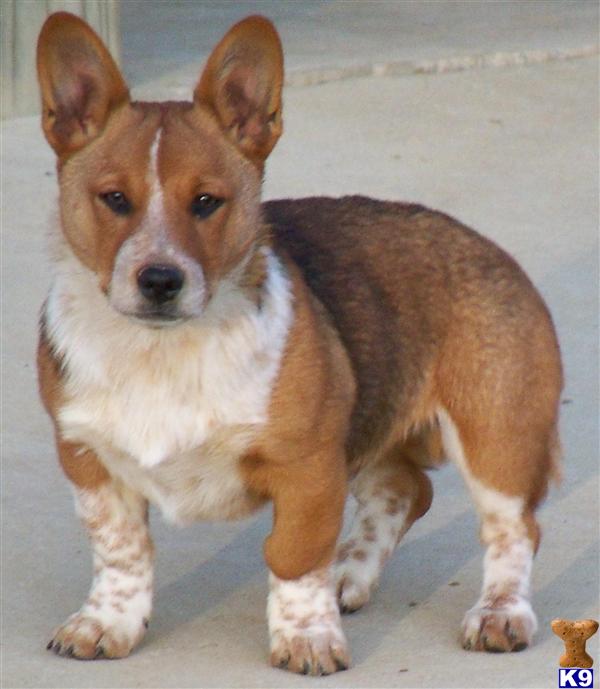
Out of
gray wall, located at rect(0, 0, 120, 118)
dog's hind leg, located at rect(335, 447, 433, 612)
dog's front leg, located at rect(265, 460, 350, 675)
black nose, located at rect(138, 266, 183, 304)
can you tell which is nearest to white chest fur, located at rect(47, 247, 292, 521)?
dog's front leg, located at rect(265, 460, 350, 675)

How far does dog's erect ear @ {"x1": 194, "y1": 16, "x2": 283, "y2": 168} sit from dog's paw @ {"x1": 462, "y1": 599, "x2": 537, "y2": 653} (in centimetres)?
141

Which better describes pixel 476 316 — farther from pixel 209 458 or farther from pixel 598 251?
pixel 598 251

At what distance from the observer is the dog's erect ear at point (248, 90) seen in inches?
177

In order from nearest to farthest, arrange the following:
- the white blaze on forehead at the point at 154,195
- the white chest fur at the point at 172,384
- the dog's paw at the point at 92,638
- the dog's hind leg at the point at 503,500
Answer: the white blaze on forehead at the point at 154,195, the white chest fur at the point at 172,384, the dog's paw at the point at 92,638, the dog's hind leg at the point at 503,500

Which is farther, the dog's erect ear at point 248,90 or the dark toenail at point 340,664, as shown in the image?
the dark toenail at point 340,664

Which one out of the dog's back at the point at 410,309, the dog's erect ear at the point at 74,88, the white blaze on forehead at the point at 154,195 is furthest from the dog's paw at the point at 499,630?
the dog's erect ear at the point at 74,88

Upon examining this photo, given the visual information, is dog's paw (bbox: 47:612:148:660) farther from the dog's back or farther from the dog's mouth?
the dog's mouth

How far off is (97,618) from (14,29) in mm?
4850

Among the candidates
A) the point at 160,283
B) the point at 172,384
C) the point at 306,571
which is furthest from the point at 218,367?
the point at 306,571

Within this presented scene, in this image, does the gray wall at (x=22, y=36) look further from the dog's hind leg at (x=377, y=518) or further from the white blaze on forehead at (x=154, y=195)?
the white blaze on forehead at (x=154, y=195)

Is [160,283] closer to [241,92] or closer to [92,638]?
[241,92]

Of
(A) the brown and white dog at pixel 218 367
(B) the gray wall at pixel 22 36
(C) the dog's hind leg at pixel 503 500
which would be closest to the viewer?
(A) the brown and white dog at pixel 218 367

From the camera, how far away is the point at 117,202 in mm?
4289

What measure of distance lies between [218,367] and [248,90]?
732 mm
